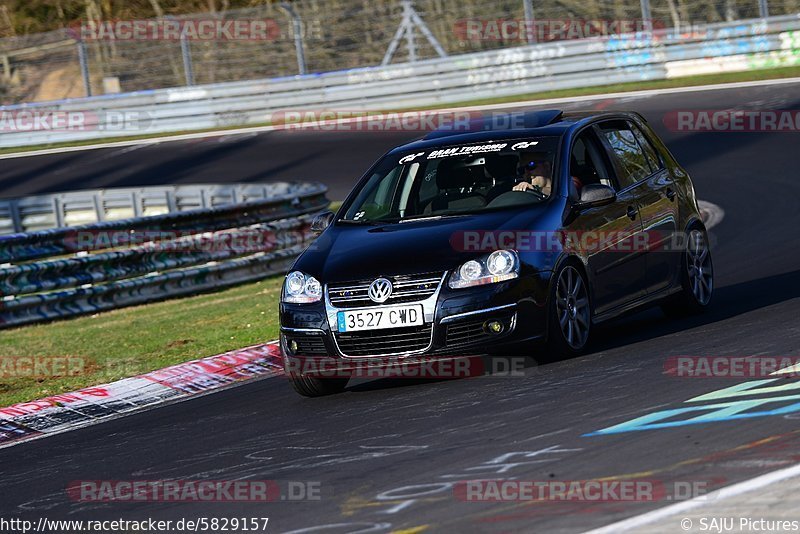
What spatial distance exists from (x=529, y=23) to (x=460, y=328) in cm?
2275

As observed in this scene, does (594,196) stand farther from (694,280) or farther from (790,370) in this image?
(790,370)

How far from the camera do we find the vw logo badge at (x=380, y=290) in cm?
805

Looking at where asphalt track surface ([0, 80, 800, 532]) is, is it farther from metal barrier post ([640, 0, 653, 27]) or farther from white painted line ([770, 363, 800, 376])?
metal barrier post ([640, 0, 653, 27])

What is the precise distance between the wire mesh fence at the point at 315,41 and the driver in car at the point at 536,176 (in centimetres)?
1982

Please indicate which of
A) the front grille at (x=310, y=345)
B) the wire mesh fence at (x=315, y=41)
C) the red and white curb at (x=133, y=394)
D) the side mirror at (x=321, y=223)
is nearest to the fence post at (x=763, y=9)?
the wire mesh fence at (x=315, y=41)

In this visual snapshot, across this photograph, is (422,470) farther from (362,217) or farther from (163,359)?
(163,359)

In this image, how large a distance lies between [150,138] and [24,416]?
23005 millimetres

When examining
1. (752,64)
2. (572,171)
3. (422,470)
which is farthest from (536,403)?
(752,64)

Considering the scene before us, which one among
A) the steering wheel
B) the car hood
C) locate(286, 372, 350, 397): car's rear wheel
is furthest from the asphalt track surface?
the steering wheel

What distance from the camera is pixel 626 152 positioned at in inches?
390

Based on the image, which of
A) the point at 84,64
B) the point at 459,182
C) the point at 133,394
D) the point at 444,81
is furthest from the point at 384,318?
the point at 84,64

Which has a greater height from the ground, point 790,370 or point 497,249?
point 497,249

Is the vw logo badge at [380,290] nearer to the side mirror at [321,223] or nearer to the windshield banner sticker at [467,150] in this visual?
the side mirror at [321,223]

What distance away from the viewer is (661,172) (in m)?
10.2
